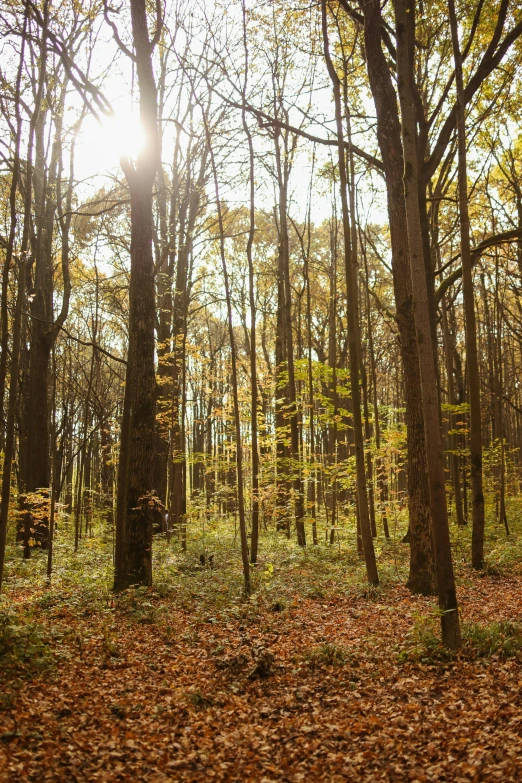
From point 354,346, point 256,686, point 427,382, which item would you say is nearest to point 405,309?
point 354,346

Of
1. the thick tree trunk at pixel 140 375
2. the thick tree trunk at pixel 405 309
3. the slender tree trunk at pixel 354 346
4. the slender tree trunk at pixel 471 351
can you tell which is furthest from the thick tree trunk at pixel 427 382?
the thick tree trunk at pixel 140 375

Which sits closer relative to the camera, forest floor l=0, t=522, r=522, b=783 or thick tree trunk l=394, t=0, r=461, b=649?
forest floor l=0, t=522, r=522, b=783

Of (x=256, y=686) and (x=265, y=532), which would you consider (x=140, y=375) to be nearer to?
(x=256, y=686)

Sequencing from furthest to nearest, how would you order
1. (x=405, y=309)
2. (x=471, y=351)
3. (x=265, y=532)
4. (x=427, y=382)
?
(x=265, y=532), (x=471, y=351), (x=405, y=309), (x=427, y=382)

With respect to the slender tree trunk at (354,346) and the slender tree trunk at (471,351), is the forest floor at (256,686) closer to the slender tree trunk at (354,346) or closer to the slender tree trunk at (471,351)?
the slender tree trunk at (354,346)

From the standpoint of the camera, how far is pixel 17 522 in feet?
51.3

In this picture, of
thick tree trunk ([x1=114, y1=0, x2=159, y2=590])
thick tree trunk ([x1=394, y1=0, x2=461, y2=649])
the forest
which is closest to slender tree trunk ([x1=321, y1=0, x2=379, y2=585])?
the forest

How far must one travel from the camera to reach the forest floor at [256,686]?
155 inches

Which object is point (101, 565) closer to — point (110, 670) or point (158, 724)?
point (110, 670)

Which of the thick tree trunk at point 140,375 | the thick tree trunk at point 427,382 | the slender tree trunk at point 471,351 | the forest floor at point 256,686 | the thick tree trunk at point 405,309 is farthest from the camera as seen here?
the slender tree trunk at point 471,351

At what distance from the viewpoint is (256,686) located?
17.9 feet

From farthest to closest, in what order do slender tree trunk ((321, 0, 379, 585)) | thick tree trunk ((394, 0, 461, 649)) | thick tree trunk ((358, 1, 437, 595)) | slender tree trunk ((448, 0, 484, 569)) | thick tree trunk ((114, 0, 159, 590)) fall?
slender tree trunk ((448, 0, 484, 569))
slender tree trunk ((321, 0, 379, 585))
thick tree trunk ((114, 0, 159, 590))
thick tree trunk ((358, 1, 437, 595))
thick tree trunk ((394, 0, 461, 649))

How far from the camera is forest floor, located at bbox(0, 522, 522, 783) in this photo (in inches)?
155

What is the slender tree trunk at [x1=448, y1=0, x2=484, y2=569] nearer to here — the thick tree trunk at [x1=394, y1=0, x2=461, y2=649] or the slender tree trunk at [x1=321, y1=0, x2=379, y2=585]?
the slender tree trunk at [x1=321, y1=0, x2=379, y2=585]
